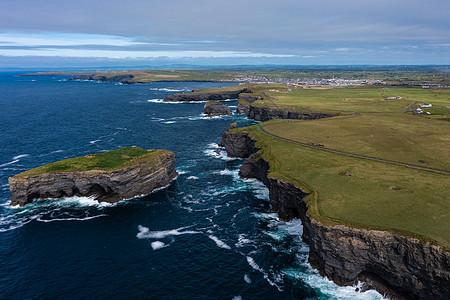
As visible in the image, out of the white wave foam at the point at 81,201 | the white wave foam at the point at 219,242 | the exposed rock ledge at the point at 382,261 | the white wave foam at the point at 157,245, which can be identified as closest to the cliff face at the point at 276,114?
the white wave foam at the point at 219,242

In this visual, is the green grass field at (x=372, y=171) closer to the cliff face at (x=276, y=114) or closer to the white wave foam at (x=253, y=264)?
the white wave foam at (x=253, y=264)

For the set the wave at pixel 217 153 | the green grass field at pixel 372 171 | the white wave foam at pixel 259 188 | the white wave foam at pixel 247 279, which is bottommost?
the white wave foam at pixel 247 279

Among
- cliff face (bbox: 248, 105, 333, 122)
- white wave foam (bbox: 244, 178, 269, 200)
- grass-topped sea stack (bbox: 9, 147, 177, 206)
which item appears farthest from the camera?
cliff face (bbox: 248, 105, 333, 122)

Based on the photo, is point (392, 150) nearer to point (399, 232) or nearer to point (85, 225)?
point (399, 232)

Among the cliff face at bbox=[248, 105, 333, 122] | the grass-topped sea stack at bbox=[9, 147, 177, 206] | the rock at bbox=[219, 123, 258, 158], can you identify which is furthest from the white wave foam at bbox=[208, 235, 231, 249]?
the cliff face at bbox=[248, 105, 333, 122]

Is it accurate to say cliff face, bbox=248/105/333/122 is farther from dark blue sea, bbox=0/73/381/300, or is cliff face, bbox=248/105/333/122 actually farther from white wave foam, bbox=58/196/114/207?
white wave foam, bbox=58/196/114/207
